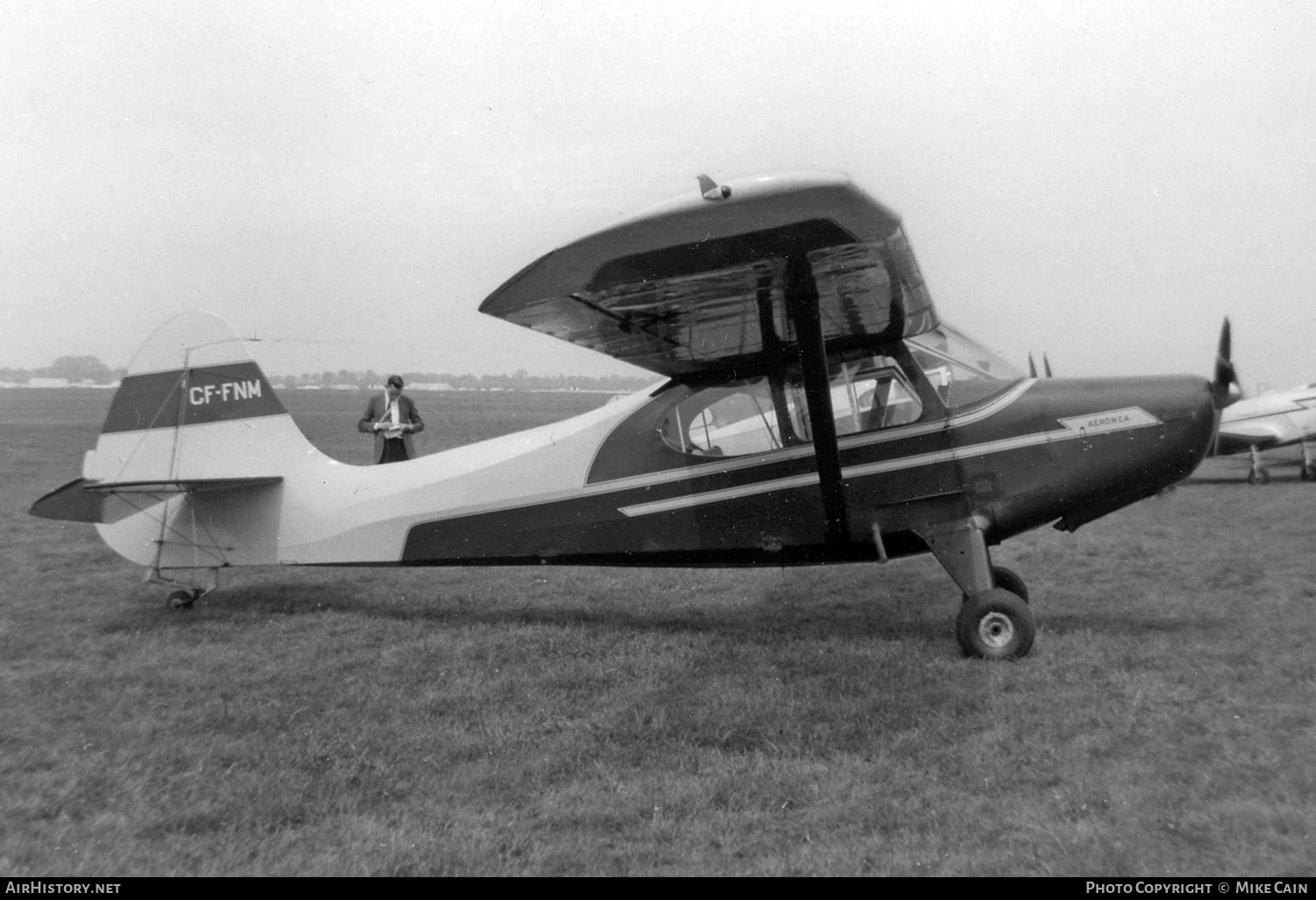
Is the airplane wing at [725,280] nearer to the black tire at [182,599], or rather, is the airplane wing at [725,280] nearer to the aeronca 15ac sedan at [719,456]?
the aeronca 15ac sedan at [719,456]

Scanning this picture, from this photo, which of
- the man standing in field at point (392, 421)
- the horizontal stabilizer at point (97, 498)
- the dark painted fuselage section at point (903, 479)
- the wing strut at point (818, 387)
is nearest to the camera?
the wing strut at point (818, 387)

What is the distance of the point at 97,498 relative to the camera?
6281 millimetres

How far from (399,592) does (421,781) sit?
4.37 m

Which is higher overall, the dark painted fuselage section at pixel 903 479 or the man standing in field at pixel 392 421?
the man standing in field at pixel 392 421

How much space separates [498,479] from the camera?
6500mm

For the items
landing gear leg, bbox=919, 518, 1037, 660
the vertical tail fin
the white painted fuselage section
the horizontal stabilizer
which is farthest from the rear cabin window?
the horizontal stabilizer

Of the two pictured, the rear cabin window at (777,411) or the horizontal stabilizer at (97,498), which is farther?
the horizontal stabilizer at (97,498)

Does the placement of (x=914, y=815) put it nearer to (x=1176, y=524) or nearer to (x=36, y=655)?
(x=36, y=655)

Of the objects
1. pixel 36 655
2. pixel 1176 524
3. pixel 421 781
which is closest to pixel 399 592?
pixel 36 655

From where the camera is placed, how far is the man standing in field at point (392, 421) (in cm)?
965

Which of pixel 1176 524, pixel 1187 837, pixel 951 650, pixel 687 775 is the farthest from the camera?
pixel 1176 524

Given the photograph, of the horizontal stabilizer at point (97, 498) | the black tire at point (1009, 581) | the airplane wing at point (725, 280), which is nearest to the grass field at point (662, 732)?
the black tire at point (1009, 581)

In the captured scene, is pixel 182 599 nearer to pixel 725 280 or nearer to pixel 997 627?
pixel 725 280

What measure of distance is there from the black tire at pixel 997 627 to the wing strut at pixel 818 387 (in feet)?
2.93
